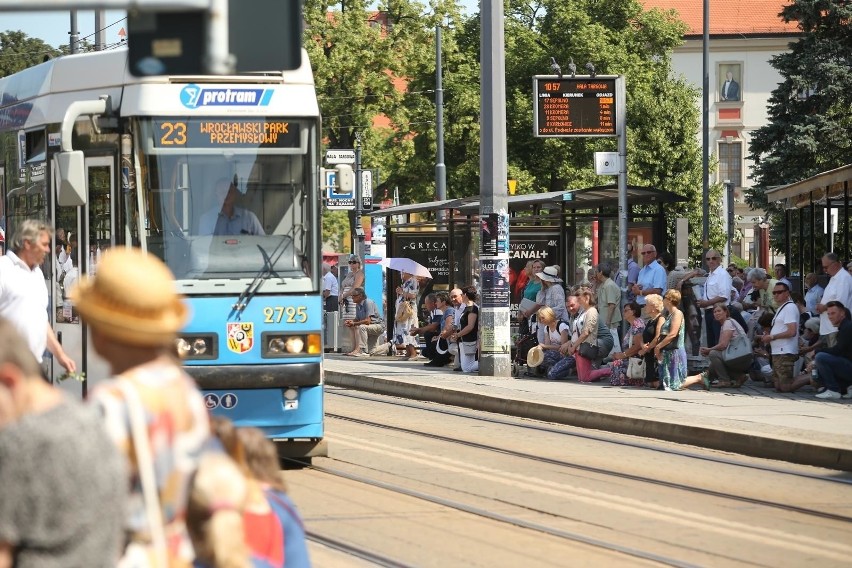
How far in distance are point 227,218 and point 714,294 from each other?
10250 mm

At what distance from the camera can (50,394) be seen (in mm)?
3584

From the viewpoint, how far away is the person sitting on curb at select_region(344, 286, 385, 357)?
90.6ft

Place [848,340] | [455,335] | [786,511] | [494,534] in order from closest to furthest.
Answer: [494,534]
[786,511]
[848,340]
[455,335]

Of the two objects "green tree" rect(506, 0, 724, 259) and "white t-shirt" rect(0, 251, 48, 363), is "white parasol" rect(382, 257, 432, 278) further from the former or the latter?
"green tree" rect(506, 0, 724, 259)

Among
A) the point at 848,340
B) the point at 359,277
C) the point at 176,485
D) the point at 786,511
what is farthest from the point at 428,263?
the point at 176,485

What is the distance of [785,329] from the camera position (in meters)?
18.3

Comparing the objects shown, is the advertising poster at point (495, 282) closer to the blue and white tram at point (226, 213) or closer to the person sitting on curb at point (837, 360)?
the person sitting on curb at point (837, 360)

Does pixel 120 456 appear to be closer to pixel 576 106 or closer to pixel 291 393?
pixel 291 393

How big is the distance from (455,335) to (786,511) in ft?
41.6

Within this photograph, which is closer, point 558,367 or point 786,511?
point 786,511

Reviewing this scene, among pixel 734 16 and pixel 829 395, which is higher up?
pixel 734 16

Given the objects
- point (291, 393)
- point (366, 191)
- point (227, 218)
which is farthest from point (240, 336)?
point (366, 191)

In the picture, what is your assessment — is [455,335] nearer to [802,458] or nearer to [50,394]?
[802,458]

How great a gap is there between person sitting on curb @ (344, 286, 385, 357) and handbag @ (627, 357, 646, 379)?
864 centimetres
